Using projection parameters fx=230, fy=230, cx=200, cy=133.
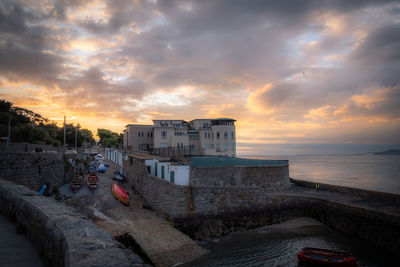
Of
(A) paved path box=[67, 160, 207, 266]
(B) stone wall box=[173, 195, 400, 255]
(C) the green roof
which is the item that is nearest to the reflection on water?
(B) stone wall box=[173, 195, 400, 255]

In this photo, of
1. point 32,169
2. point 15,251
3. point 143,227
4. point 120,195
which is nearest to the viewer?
point 15,251

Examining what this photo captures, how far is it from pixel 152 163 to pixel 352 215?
777 inches

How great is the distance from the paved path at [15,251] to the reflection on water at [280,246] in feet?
38.2

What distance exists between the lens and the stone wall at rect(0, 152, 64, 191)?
14.8m

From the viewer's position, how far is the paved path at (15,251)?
396cm

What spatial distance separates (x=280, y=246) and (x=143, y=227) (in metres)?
10.9

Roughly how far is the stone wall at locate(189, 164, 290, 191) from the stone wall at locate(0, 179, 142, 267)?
2122cm

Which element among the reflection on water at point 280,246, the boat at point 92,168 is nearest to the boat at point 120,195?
the reflection on water at point 280,246

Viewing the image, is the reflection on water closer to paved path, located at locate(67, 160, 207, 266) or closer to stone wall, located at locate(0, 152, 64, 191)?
paved path, located at locate(67, 160, 207, 266)

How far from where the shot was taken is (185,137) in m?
52.3

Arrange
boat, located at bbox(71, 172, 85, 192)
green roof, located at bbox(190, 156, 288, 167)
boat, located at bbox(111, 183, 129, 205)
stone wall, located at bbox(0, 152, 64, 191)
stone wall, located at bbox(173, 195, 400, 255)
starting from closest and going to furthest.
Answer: stone wall, located at bbox(0, 152, 64, 191) → stone wall, located at bbox(173, 195, 400, 255) → boat, located at bbox(111, 183, 129, 205) → boat, located at bbox(71, 172, 85, 192) → green roof, located at bbox(190, 156, 288, 167)

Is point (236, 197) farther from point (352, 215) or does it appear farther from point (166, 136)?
point (166, 136)

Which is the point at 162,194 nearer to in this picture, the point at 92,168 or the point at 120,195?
the point at 120,195

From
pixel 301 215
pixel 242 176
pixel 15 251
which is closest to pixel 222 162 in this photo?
pixel 242 176
